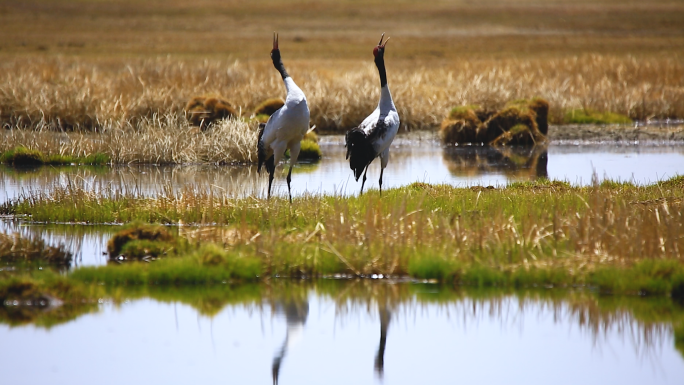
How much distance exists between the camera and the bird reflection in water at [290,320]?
717 centimetres

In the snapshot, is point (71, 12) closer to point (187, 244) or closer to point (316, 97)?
point (316, 97)

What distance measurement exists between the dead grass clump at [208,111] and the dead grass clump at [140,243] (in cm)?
1135

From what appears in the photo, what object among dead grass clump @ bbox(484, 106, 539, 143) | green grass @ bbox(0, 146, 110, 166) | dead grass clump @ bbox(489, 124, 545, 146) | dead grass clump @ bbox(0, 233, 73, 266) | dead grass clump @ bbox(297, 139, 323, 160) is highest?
dead grass clump @ bbox(484, 106, 539, 143)

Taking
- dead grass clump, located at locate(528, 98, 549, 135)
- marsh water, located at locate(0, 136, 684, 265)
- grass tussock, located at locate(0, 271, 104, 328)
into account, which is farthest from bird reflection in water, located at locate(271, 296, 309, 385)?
dead grass clump, located at locate(528, 98, 549, 135)

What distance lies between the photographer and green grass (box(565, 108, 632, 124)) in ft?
85.8

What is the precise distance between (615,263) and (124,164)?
511 inches

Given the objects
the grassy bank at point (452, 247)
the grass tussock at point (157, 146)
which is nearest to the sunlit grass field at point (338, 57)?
the grass tussock at point (157, 146)

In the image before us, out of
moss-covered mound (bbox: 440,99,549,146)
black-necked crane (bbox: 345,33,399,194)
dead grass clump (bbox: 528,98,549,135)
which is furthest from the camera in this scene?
moss-covered mound (bbox: 440,99,549,146)

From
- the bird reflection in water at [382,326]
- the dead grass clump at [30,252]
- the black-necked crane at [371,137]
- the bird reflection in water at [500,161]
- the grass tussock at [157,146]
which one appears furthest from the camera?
the grass tussock at [157,146]

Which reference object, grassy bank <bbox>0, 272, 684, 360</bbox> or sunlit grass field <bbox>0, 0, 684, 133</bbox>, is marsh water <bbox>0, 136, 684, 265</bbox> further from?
grassy bank <bbox>0, 272, 684, 360</bbox>

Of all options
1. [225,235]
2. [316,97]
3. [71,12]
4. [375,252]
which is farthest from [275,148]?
[71,12]

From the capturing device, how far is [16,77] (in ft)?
80.4

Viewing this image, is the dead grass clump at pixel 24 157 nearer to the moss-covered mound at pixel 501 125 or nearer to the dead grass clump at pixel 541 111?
the moss-covered mound at pixel 501 125

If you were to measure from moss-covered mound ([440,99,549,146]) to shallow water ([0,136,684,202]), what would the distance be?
0.60 m
